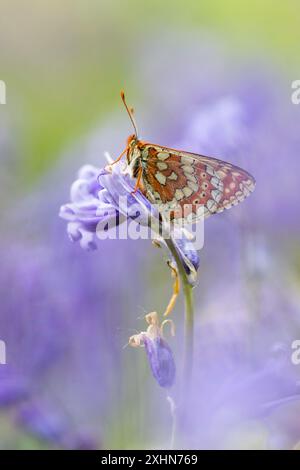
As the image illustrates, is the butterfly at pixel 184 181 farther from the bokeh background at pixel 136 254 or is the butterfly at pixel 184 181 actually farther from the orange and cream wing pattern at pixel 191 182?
the bokeh background at pixel 136 254

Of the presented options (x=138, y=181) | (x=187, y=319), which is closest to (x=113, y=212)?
(x=138, y=181)

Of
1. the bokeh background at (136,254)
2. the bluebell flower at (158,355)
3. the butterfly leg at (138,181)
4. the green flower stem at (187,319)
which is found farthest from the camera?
the bokeh background at (136,254)

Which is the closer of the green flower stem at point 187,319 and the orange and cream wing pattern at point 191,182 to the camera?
the green flower stem at point 187,319

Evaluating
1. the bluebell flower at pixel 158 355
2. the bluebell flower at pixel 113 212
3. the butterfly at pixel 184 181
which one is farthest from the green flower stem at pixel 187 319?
the butterfly at pixel 184 181

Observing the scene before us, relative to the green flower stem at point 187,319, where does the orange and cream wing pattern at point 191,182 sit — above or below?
above

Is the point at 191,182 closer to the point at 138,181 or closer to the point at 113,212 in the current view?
the point at 138,181
